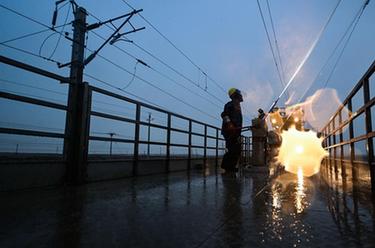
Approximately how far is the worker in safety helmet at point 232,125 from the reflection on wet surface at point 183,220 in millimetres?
3262

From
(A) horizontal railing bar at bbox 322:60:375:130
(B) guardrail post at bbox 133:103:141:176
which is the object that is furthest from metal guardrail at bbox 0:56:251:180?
(A) horizontal railing bar at bbox 322:60:375:130

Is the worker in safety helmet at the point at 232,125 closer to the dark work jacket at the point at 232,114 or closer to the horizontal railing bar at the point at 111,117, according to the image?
the dark work jacket at the point at 232,114

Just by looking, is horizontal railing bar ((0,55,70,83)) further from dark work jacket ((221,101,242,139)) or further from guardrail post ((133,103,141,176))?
dark work jacket ((221,101,242,139))

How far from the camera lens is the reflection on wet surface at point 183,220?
5.28ft

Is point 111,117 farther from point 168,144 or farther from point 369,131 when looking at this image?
point 369,131

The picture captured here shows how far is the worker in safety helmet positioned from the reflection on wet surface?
10.7 ft

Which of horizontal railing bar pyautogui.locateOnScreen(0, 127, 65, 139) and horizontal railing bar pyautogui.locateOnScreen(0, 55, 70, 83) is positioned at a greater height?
horizontal railing bar pyautogui.locateOnScreen(0, 55, 70, 83)

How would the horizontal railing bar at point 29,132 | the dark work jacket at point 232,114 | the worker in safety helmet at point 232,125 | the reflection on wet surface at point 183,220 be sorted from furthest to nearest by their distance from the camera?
the dark work jacket at point 232,114, the worker in safety helmet at point 232,125, the horizontal railing bar at point 29,132, the reflection on wet surface at point 183,220

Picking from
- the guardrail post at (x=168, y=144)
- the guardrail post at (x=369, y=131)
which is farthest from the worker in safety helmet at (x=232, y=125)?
the guardrail post at (x=369, y=131)

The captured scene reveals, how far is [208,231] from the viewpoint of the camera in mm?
1784

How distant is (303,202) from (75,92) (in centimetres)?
338

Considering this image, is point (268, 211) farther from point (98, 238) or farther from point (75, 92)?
point (75, 92)

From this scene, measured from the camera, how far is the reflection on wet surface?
161cm

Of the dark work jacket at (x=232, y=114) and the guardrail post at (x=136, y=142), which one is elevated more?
the dark work jacket at (x=232, y=114)
